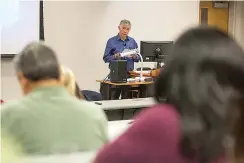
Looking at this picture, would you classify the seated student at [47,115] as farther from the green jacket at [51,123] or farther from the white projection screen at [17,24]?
the white projection screen at [17,24]

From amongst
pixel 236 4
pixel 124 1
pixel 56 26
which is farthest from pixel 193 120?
pixel 236 4

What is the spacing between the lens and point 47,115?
159 cm

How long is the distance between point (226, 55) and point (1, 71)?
555 cm

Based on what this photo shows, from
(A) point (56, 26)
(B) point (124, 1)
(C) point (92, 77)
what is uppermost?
(B) point (124, 1)

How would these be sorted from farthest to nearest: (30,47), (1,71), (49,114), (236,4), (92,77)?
(236,4) → (92,77) → (1,71) → (30,47) → (49,114)

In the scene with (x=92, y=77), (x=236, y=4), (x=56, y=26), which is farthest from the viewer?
(x=236, y=4)

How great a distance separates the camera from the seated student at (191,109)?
39.2 inches

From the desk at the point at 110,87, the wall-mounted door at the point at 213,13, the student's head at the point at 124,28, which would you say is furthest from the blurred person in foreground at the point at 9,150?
the wall-mounted door at the point at 213,13

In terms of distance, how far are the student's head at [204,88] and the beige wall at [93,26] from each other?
5.96 metres

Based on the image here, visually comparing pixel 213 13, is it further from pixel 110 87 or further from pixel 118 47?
pixel 110 87

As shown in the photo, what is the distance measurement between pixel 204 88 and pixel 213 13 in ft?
27.9

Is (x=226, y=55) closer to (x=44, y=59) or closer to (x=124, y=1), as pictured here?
(x=44, y=59)

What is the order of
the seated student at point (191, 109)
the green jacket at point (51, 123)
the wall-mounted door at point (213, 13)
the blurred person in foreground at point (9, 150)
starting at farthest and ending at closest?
the wall-mounted door at point (213, 13), the green jacket at point (51, 123), the blurred person in foreground at point (9, 150), the seated student at point (191, 109)

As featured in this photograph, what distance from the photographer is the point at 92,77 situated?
767cm
